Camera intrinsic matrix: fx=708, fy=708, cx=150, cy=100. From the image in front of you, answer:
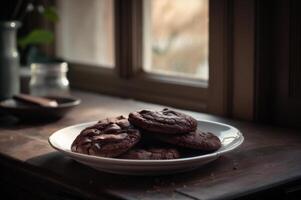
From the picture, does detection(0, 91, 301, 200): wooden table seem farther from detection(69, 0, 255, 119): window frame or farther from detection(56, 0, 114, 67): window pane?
detection(56, 0, 114, 67): window pane

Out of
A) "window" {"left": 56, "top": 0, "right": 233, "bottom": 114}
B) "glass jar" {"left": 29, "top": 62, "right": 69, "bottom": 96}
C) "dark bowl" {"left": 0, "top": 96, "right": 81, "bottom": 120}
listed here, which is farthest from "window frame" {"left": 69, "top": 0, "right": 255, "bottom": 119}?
"dark bowl" {"left": 0, "top": 96, "right": 81, "bottom": 120}

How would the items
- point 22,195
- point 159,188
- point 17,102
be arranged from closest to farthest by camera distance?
1. point 159,188
2. point 22,195
3. point 17,102

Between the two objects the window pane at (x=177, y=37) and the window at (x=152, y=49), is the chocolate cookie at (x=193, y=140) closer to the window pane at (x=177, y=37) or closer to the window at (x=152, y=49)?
the window at (x=152, y=49)

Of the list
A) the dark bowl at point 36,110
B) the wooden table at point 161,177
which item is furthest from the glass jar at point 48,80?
the wooden table at point 161,177

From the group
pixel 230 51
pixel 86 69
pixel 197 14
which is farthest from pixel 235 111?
pixel 86 69

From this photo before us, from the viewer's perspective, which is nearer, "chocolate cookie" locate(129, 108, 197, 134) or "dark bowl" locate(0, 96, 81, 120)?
"chocolate cookie" locate(129, 108, 197, 134)

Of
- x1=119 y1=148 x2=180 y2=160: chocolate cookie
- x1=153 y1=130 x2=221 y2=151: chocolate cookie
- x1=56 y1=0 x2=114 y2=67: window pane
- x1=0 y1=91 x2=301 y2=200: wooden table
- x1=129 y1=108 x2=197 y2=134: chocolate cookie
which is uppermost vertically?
x1=56 y1=0 x2=114 y2=67: window pane

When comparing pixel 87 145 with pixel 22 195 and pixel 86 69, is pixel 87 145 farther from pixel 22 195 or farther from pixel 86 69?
pixel 86 69
